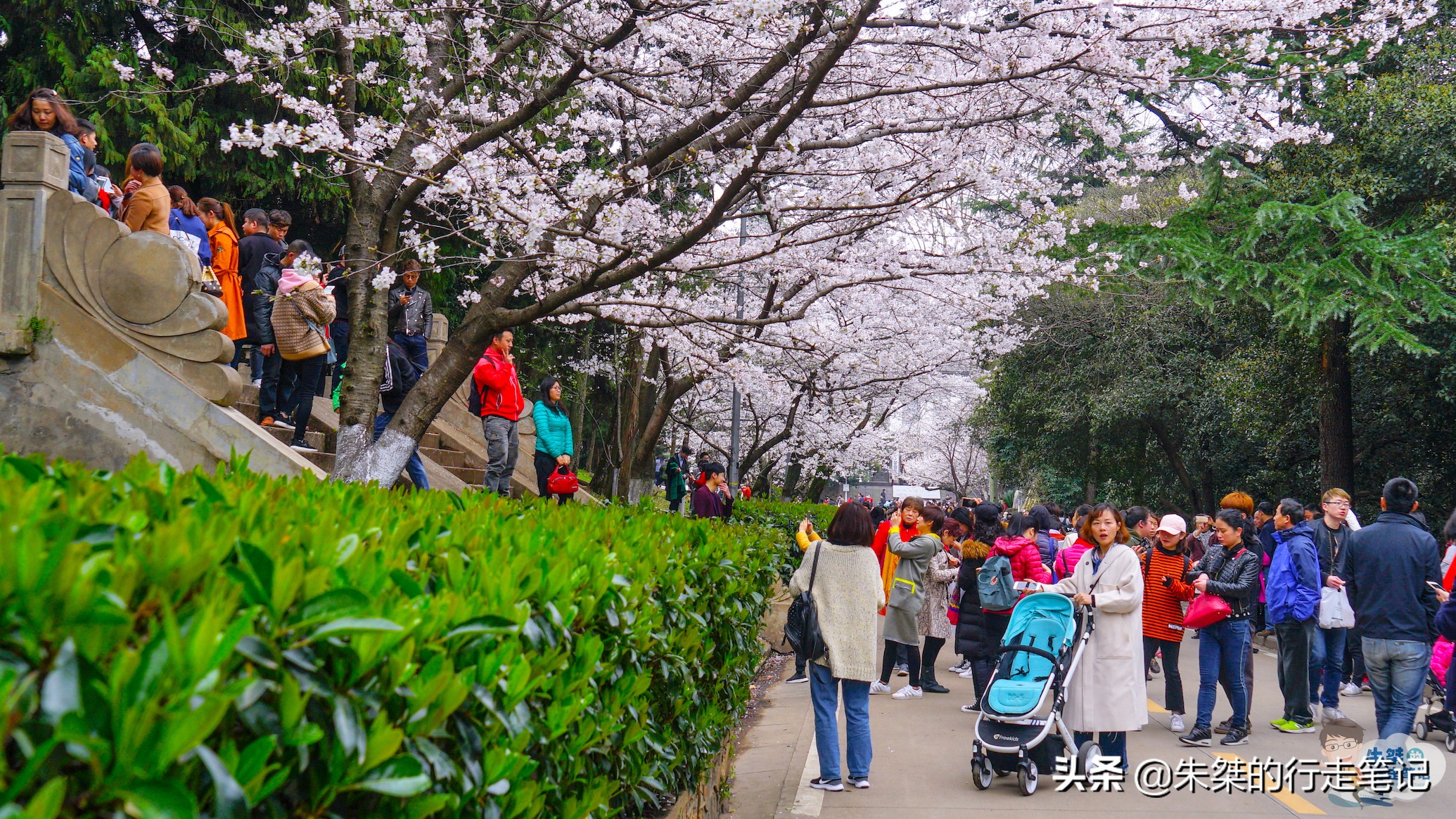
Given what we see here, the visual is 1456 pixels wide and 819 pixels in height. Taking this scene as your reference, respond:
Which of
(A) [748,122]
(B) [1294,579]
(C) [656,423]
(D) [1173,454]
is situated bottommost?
(B) [1294,579]

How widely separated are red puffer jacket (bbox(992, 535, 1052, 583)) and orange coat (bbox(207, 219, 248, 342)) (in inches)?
290

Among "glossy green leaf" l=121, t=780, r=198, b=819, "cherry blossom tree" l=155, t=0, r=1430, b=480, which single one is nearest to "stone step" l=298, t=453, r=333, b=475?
"cherry blossom tree" l=155, t=0, r=1430, b=480

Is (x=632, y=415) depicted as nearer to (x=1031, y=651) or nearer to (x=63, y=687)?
(x=1031, y=651)

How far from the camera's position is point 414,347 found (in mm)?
11375

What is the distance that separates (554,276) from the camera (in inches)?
539

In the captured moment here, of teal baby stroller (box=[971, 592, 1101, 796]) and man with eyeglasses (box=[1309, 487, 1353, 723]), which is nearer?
teal baby stroller (box=[971, 592, 1101, 796])

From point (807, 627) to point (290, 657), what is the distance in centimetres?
522

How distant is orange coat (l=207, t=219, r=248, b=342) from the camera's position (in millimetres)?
9508

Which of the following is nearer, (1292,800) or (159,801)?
(159,801)

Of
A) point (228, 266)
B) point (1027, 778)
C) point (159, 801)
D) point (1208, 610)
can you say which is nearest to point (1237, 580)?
point (1208, 610)

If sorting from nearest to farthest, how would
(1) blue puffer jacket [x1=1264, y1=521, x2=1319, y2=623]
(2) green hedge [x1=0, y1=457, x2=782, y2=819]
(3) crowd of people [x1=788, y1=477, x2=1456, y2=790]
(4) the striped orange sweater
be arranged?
(2) green hedge [x1=0, y1=457, x2=782, y2=819]
(3) crowd of people [x1=788, y1=477, x2=1456, y2=790]
(1) blue puffer jacket [x1=1264, y1=521, x2=1319, y2=623]
(4) the striped orange sweater

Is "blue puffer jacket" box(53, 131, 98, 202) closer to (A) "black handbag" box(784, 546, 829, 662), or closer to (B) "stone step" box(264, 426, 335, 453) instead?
(B) "stone step" box(264, 426, 335, 453)

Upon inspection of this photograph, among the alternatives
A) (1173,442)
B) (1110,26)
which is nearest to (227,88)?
(1110,26)

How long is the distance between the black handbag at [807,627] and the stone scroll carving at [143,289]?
14.9ft
